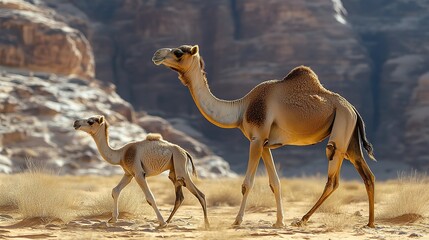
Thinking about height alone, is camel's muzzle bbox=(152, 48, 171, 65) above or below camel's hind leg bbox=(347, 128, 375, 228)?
above

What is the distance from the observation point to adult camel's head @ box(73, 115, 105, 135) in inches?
460

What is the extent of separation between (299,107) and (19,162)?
40027mm

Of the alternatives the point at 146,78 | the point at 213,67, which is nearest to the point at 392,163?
the point at 213,67

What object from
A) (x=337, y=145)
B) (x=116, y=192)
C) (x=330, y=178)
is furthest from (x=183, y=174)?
(x=337, y=145)

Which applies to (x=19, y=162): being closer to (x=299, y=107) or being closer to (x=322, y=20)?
(x=299, y=107)

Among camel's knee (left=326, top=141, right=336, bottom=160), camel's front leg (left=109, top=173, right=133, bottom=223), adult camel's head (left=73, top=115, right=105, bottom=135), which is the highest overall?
adult camel's head (left=73, top=115, right=105, bottom=135)

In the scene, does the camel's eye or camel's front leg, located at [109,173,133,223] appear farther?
camel's front leg, located at [109,173,133,223]

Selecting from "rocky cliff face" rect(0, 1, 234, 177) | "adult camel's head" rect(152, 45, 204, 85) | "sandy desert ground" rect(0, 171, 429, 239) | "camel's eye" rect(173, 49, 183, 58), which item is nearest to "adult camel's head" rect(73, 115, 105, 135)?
"sandy desert ground" rect(0, 171, 429, 239)

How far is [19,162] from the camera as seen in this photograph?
4822 centimetres

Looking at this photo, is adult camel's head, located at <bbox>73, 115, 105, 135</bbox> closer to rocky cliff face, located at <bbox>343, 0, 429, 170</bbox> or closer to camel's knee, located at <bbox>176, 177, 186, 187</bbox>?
camel's knee, located at <bbox>176, 177, 186, 187</bbox>

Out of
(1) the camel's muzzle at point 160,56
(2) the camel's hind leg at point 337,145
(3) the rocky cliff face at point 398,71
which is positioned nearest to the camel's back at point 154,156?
(1) the camel's muzzle at point 160,56

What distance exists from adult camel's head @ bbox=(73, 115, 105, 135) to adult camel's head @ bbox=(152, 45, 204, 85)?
5.13 ft

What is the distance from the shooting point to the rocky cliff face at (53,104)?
50.3 m

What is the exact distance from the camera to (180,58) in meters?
11.2
